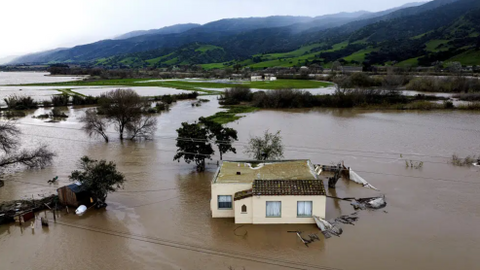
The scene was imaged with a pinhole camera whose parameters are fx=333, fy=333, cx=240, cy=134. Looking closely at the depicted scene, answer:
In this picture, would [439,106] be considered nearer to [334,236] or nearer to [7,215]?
[334,236]

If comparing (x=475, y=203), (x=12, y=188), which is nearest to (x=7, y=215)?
(x=12, y=188)

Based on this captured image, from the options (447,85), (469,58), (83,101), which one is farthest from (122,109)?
(469,58)

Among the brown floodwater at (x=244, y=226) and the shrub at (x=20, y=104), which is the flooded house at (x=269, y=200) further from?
the shrub at (x=20, y=104)

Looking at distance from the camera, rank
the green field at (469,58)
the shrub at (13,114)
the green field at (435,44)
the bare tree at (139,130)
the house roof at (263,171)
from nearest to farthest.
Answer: the house roof at (263,171)
the bare tree at (139,130)
the shrub at (13,114)
the green field at (469,58)
the green field at (435,44)

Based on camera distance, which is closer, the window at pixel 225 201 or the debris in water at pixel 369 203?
the window at pixel 225 201

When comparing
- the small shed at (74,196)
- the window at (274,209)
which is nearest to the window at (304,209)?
the window at (274,209)

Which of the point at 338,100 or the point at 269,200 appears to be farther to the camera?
the point at 338,100

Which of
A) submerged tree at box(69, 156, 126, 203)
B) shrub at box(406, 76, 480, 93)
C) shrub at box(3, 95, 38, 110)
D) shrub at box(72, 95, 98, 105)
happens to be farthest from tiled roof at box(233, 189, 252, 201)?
shrub at box(406, 76, 480, 93)

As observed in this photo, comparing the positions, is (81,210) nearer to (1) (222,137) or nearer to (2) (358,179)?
(1) (222,137)
